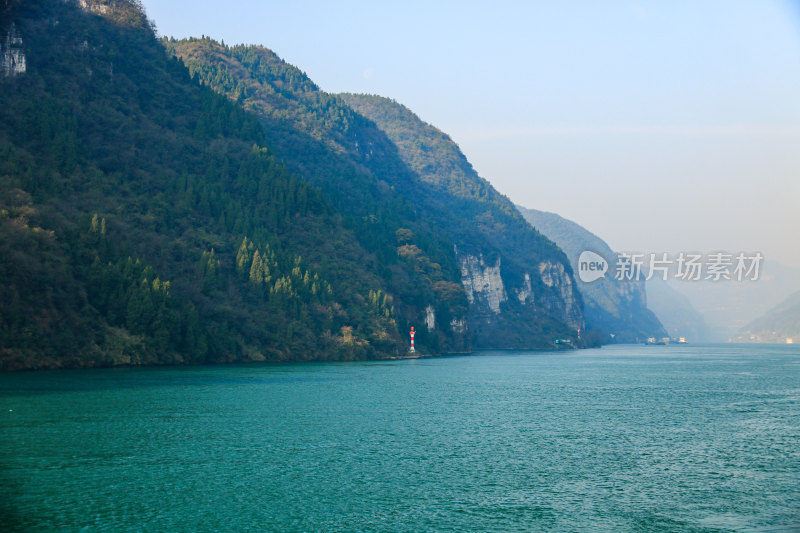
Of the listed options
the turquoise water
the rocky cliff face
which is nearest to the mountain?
the rocky cliff face

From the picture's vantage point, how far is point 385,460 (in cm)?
4722

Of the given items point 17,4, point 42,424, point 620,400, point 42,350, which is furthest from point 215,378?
point 17,4

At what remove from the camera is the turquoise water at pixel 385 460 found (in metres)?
34.7

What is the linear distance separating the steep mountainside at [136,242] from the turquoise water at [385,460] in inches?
961

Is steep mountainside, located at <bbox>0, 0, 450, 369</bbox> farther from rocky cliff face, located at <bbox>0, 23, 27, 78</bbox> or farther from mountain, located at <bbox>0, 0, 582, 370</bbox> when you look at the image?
rocky cliff face, located at <bbox>0, 23, 27, 78</bbox>

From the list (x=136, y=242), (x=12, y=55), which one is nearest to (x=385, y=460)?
(x=136, y=242)

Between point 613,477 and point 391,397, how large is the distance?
4264 cm

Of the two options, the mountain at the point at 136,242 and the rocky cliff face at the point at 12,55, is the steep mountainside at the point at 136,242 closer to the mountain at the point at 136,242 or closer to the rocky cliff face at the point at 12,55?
the mountain at the point at 136,242

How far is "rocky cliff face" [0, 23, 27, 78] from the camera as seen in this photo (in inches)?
6417

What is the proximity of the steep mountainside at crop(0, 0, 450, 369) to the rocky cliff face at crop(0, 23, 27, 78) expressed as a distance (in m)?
0.42

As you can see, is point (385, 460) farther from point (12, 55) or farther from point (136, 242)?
point (12, 55)

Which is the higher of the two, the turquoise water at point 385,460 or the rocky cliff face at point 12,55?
the rocky cliff face at point 12,55

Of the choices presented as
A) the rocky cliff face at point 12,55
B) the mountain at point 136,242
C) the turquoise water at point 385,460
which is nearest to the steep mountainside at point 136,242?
the mountain at point 136,242

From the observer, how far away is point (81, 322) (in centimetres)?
10888
